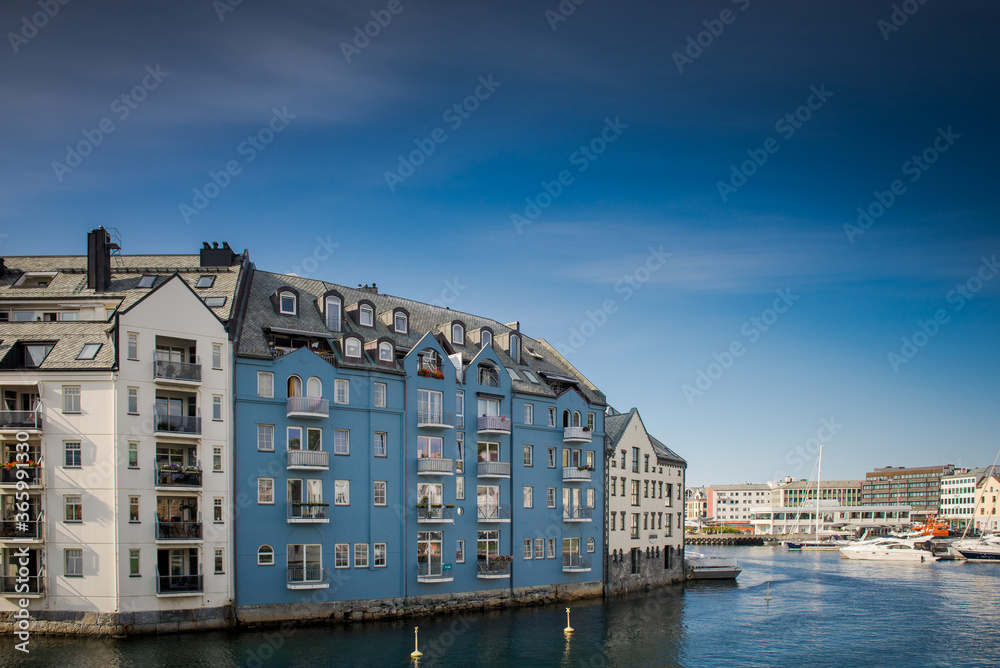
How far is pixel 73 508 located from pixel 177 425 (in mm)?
7954

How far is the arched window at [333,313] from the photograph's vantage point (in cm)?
6419

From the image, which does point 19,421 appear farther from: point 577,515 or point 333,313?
point 577,515

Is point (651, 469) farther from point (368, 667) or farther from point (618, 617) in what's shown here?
point (368, 667)

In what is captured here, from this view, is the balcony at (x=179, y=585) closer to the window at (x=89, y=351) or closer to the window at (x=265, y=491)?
the window at (x=265, y=491)

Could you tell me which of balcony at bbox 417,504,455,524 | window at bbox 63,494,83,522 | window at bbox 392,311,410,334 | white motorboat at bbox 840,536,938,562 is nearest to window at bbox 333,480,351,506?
balcony at bbox 417,504,455,524

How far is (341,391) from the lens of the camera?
60.8 metres

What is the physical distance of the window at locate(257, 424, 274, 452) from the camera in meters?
57.1

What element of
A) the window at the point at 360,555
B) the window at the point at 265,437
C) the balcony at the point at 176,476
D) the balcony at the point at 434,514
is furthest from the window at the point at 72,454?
the balcony at the point at 434,514

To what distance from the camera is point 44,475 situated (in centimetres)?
5122

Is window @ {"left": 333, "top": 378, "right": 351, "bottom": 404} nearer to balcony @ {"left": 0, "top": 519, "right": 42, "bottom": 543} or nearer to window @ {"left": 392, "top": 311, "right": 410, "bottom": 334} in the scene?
window @ {"left": 392, "top": 311, "right": 410, "bottom": 334}

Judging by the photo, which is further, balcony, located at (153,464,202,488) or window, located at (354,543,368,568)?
window, located at (354,543,368,568)

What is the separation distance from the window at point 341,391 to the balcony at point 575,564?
26989 mm

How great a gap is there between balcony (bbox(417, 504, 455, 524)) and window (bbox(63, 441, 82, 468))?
2440cm

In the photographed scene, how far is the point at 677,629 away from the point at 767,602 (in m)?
21.0
